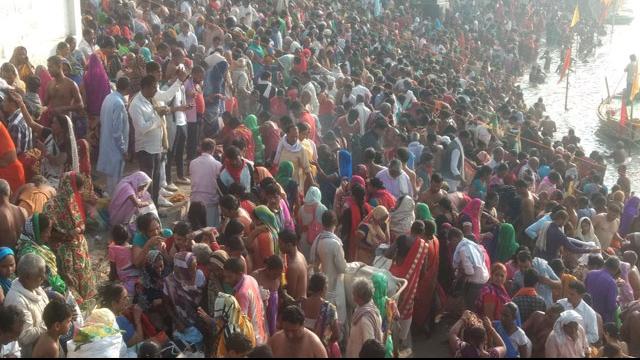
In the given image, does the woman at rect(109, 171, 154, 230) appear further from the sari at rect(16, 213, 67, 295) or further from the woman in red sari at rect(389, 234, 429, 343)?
the woman in red sari at rect(389, 234, 429, 343)

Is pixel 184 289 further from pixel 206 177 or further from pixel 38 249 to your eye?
pixel 206 177

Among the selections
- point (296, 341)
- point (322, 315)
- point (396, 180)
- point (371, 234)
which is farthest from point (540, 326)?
point (296, 341)

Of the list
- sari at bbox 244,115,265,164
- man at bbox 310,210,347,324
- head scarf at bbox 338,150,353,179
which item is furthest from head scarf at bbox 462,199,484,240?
sari at bbox 244,115,265,164

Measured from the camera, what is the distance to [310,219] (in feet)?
25.4

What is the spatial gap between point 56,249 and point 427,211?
364 cm

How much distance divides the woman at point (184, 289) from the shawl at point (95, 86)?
3412mm

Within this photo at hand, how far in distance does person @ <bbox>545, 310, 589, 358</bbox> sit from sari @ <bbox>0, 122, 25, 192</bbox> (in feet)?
15.8

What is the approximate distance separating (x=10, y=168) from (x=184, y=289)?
7.77 feet

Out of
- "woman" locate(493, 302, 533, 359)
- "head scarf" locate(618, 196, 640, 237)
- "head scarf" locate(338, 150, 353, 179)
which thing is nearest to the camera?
"woman" locate(493, 302, 533, 359)

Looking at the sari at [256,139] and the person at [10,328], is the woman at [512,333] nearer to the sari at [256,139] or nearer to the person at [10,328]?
the person at [10,328]

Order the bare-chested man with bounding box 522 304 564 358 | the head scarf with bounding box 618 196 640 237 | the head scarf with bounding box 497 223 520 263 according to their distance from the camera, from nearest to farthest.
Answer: the bare-chested man with bounding box 522 304 564 358 < the head scarf with bounding box 497 223 520 263 < the head scarf with bounding box 618 196 640 237

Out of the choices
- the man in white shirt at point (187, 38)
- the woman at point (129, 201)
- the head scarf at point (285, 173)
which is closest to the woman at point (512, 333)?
the head scarf at point (285, 173)

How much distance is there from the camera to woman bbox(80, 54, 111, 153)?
8.70 m

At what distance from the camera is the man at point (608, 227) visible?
1012 cm
